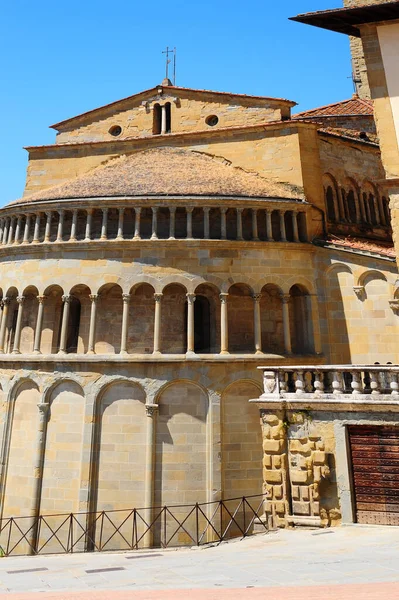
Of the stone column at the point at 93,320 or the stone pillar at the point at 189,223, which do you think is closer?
the stone column at the point at 93,320

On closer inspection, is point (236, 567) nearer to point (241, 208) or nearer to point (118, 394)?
point (118, 394)

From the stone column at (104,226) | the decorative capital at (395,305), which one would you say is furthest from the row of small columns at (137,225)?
the decorative capital at (395,305)

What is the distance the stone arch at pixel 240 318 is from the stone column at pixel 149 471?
3.73 m

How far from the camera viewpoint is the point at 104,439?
15.1 metres

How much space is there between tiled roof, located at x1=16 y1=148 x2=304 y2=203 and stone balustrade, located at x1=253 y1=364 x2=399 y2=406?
817cm

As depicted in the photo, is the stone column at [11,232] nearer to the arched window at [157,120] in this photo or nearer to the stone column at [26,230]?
the stone column at [26,230]

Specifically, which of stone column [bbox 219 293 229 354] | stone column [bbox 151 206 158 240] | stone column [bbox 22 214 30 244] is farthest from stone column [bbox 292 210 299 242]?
stone column [bbox 22 214 30 244]

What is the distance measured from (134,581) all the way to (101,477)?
922 cm

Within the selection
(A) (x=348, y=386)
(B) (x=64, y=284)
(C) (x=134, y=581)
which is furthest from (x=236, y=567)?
(B) (x=64, y=284)

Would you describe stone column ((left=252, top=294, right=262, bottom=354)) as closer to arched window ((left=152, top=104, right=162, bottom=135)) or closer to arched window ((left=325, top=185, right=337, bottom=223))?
arched window ((left=325, top=185, right=337, bottom=223))

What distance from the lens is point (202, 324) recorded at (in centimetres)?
1712

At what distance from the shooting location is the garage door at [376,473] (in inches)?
366

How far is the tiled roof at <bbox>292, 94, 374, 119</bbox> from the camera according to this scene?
2558 cm

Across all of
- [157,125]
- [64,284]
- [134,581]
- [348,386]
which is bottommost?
[134,581]
